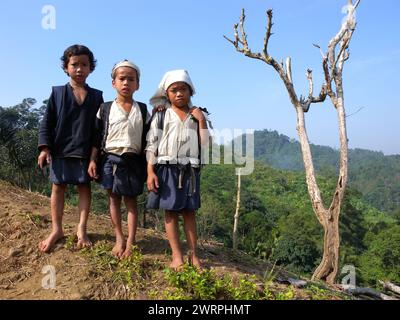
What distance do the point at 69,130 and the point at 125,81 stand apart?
64cm

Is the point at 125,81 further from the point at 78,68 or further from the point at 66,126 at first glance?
the point at 66,126

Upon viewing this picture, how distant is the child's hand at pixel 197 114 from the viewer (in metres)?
3.13

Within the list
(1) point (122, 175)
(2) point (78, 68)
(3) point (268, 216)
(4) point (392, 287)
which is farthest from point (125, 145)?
(3) point (268, 216)

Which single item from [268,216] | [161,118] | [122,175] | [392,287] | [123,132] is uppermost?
[161,118]

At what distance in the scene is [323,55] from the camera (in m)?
7.34

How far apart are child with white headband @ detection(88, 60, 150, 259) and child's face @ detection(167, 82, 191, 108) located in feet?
1.00

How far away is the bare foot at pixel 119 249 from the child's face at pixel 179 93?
131cm

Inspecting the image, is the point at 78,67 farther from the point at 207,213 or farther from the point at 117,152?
the point at 207,213

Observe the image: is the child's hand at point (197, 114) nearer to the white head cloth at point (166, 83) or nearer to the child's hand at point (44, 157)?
the white head cloth at point (166, 83)

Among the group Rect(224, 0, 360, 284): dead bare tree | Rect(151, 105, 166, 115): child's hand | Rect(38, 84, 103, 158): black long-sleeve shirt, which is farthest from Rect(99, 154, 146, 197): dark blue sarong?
Rect(224, 0, 360, 284): dead bare tree

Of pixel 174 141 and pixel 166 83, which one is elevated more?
pixel 166 83

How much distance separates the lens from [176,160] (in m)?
3.06
